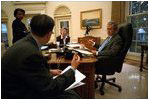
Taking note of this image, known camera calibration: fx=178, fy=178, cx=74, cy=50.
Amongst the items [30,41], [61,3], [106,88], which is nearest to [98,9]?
[61,3]

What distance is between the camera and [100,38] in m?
5.46

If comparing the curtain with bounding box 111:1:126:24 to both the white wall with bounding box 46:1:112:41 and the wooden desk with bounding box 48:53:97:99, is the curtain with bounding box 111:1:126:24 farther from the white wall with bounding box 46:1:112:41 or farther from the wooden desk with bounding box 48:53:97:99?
the wooden desk with bounding box 48:53:97:99

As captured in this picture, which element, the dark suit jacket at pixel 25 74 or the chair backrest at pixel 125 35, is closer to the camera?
the dark suit jacket at pixel 25 74

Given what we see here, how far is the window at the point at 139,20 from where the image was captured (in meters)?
4.52

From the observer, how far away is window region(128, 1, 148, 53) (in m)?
4.52

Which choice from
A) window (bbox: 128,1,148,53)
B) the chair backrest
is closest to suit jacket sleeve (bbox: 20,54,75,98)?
the chair backrest

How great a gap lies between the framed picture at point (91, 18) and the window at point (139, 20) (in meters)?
0.96

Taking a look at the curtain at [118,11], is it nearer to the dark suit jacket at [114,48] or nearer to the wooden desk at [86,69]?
the dark suit jacket at [114,48]

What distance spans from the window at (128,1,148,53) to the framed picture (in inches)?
37.8

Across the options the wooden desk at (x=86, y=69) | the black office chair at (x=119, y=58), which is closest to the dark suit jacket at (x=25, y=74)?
the wooden desk at (x=86, y=69)

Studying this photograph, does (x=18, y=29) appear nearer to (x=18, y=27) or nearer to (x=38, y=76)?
(x=18, y=27)

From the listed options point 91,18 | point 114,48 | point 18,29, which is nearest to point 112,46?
point 114,48

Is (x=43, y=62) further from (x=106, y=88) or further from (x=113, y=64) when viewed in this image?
(x=106, y=88)

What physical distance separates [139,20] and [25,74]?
4241 mm
